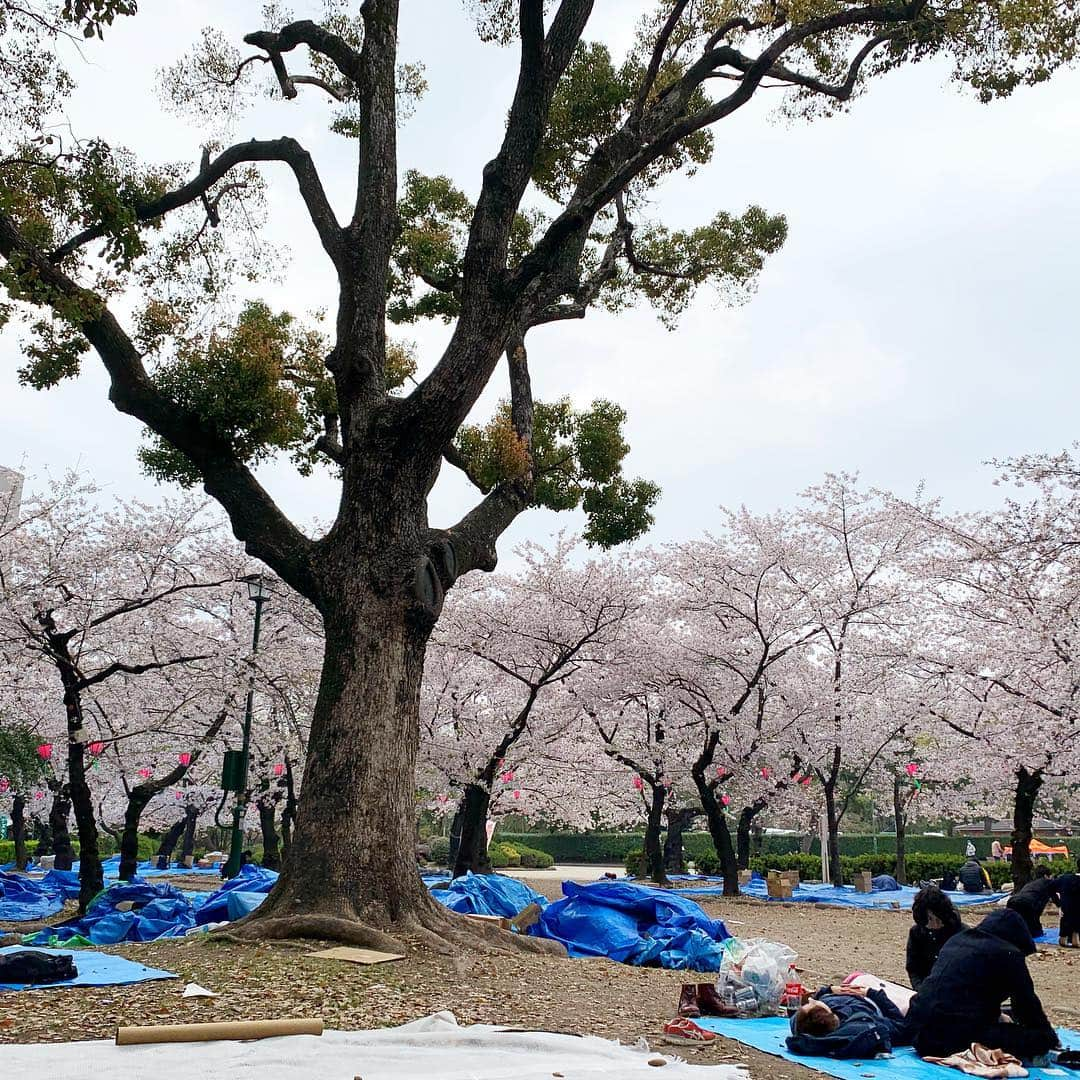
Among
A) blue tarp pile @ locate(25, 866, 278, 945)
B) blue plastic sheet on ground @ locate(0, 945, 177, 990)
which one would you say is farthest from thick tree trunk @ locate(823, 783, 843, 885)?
blue plastic sheet on ground @ locate(0, 945, 177, 990)

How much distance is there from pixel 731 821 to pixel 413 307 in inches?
1234

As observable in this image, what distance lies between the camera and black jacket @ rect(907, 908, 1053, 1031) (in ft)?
16.1

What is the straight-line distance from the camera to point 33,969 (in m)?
6.25

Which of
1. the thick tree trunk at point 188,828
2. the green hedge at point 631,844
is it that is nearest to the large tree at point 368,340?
the thick tree trunk at point 188,828

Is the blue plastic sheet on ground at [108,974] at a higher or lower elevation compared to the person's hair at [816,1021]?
lower

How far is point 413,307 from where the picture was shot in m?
11.6

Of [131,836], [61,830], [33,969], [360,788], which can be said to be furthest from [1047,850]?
[33,969]

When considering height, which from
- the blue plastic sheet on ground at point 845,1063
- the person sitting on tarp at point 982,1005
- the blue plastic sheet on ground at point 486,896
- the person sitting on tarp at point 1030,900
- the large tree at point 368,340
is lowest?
the blue plastic sheet on ground at point 486,896

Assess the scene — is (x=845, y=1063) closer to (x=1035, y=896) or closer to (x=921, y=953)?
(x=921, y=953)

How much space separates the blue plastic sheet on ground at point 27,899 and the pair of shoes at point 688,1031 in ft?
40.5

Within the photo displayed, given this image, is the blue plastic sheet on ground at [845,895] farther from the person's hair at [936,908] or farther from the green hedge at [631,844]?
the green hedge at [631,844]

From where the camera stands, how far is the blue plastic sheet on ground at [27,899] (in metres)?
14.4

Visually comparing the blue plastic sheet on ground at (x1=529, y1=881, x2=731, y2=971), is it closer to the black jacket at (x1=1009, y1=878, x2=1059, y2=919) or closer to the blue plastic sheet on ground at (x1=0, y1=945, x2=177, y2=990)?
the black jacket at (x1=1009, y1=878, x2=1059, y2=919)

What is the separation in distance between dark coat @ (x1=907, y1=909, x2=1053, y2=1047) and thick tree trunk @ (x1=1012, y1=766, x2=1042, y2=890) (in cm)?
1049
